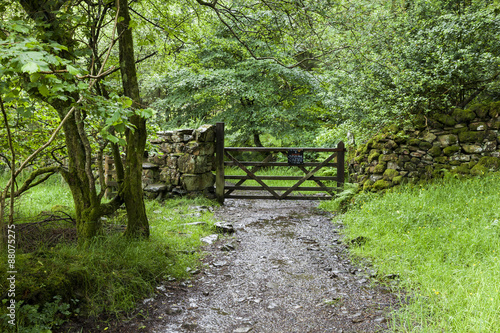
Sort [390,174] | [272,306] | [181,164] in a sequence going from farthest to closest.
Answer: [181,164], [390,174], [272,306]

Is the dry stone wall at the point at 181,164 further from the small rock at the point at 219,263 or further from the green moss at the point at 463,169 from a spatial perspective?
the green moss at the point at 463,169

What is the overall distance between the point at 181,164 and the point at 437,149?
5.54 metres

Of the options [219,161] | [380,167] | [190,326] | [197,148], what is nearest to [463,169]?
[380,167]

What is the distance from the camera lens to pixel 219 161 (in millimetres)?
7785

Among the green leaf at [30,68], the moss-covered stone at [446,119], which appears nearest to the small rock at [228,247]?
the green leaf at [30,68]

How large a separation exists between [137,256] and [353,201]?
4429 millimetres

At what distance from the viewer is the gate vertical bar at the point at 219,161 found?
25.3ft

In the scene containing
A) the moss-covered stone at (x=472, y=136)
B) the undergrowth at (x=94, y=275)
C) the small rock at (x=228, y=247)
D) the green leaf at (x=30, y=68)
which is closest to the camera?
the green leaf at (x=30, y=68)

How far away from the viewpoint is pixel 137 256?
11.4 ft

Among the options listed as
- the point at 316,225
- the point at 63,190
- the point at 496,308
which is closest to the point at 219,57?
the point at 63,190

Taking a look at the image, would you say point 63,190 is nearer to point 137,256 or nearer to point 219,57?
point 137,256

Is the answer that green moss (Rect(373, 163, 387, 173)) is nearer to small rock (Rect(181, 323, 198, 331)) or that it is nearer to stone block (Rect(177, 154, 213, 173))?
stone block (Rect(177, 154, 213, 173))

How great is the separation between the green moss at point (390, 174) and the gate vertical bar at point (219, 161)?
3756 mm

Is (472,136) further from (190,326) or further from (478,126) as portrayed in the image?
(190,326)
